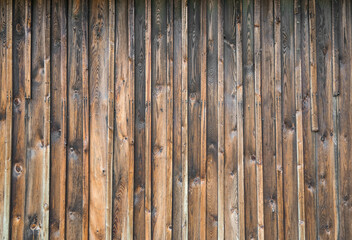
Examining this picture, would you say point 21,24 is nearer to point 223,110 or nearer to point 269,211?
point 223,110

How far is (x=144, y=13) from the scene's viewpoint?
2658mm

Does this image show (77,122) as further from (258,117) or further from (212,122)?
(258,117)

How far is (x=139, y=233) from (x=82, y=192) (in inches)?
21.4

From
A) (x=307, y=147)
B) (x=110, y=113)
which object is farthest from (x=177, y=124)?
(x=307, y=147)

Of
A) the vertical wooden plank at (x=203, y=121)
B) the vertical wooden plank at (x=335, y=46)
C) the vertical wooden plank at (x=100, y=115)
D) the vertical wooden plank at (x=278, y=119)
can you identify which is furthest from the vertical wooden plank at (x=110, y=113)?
the vertical wooden plank at (x=335, y=46)

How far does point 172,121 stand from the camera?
2.60m

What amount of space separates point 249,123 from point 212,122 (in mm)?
299

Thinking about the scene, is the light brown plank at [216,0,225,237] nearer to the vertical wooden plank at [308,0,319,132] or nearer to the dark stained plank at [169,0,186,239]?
the dark stained plank at [169,0,186,239]

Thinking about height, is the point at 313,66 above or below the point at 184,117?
above

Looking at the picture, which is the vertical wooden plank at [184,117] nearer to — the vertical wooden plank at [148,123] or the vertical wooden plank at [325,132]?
A: the vertical wooden plank at [148,123]

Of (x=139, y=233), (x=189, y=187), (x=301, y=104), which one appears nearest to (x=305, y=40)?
(x=301, y=104)

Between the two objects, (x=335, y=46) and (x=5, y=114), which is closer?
(x=5, y=114)

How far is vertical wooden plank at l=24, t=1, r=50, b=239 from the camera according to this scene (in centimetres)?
252

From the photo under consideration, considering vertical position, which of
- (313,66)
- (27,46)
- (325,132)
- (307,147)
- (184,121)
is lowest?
(307,147)
